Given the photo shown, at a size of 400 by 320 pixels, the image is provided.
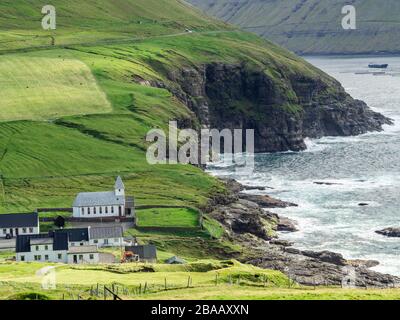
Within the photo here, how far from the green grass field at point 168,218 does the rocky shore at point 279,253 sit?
7.82 metres

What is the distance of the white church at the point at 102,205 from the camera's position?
161m

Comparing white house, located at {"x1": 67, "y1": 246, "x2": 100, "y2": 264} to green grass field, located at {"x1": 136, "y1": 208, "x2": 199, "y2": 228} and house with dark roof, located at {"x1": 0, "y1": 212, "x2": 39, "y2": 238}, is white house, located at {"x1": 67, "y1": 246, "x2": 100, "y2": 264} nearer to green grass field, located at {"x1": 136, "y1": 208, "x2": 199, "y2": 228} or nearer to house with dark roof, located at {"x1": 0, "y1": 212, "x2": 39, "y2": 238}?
house with dark roof, located at {"x1": 0, "y1": 212, "x2": 39, "y2": 238}

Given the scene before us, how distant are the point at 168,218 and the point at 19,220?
92.9 ft

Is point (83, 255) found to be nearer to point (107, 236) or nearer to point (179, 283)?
point (107, 236)

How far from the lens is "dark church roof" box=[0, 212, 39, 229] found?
5871 inches

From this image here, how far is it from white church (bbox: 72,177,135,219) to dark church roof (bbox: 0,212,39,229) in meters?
11.7

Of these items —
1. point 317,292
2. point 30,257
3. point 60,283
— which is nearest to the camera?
point 317,292

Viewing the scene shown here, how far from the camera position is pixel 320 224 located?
177 metres

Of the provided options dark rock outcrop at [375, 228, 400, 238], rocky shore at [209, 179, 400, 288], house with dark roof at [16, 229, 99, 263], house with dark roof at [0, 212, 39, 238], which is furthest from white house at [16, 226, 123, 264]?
dark rock outcrop at [375, 228, 400, 238]

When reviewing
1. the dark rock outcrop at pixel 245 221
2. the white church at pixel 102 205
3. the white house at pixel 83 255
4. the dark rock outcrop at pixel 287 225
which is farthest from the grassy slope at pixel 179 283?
the dark rock outcrop at pixel 287 225
